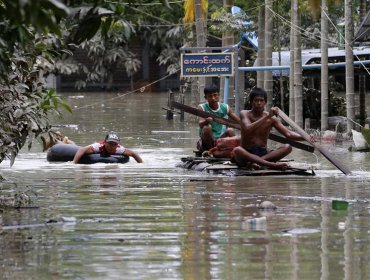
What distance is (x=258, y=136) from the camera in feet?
55.1

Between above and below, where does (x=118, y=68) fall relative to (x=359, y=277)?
above

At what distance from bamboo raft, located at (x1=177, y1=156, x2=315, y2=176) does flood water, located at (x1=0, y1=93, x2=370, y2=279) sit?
271mm

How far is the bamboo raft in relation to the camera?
648 inches

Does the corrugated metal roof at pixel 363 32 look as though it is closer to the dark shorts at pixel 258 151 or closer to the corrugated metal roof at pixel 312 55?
the corrugated metal roof at pixel 312 55

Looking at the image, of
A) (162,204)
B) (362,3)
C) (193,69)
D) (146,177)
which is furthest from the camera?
(362,3)

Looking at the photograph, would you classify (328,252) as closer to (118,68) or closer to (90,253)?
(90,253)

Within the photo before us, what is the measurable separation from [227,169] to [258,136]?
656 mm

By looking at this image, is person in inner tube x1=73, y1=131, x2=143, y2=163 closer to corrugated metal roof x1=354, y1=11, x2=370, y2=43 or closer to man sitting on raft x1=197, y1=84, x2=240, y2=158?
man sitting on raft x1=197, y1=84, x2=240, y2=158

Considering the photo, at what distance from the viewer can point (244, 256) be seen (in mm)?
8922

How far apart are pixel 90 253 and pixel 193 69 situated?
18226 millimetres

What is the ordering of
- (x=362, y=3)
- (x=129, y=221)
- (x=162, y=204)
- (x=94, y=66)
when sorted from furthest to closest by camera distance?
(x=94, y=66), (x=362, y=3), (x=162, y=204), (x=129, y=221)

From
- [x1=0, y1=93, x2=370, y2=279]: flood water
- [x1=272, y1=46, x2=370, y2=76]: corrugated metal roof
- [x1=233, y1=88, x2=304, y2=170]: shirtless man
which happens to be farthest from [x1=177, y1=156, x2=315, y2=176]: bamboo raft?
[x1=272, y1=46, x2=370, y2=76]: corrugated metal roof

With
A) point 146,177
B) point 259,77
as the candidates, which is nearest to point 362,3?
point 259,77

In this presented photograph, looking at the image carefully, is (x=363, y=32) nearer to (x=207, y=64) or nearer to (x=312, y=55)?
(x=207, y=64)
